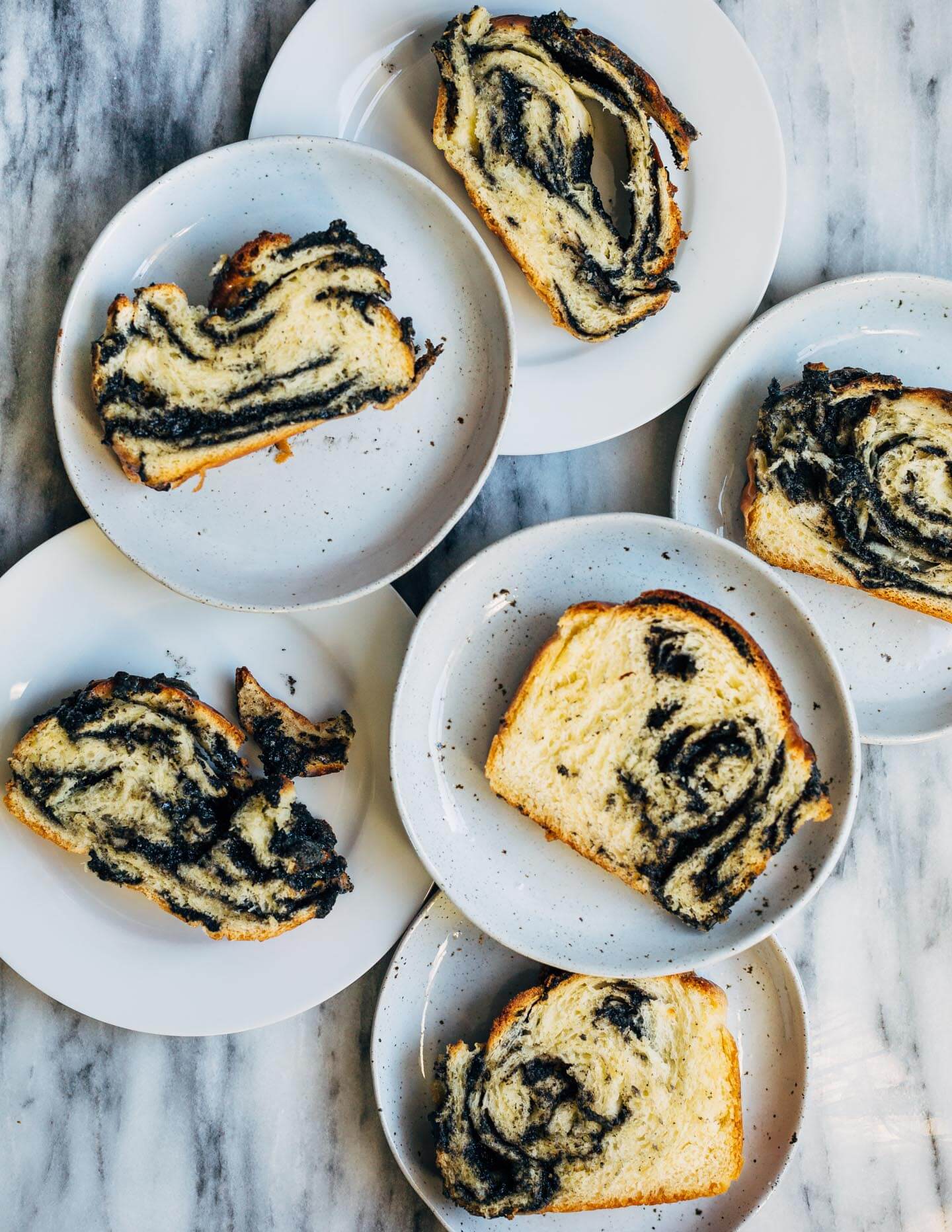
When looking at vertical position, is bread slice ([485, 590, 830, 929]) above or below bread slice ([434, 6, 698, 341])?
below

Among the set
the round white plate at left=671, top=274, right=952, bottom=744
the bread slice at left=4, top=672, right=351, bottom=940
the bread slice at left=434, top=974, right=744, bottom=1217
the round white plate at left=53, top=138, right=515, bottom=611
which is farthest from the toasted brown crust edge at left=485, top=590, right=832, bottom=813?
the bread slice at left=434, top=974, right=744, bottom=1217

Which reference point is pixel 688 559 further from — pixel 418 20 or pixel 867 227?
pixel 418 20

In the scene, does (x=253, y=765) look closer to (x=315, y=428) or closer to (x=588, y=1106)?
(x=315, y=428)

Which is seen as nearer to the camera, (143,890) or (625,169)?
(143,890)

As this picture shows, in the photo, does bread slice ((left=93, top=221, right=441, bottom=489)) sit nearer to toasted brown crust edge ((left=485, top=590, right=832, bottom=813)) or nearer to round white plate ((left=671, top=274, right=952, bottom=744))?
toasted brown crust edge ((left=485, top=590, right=832, bottom=813))

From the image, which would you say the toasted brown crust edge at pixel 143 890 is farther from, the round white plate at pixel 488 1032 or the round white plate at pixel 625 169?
the round white plate at pixel 625 169

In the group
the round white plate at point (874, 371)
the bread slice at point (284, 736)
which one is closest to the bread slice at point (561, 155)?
the round white plate at point (874, 371)

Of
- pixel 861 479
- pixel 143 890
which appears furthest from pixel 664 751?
pixel 143 890
